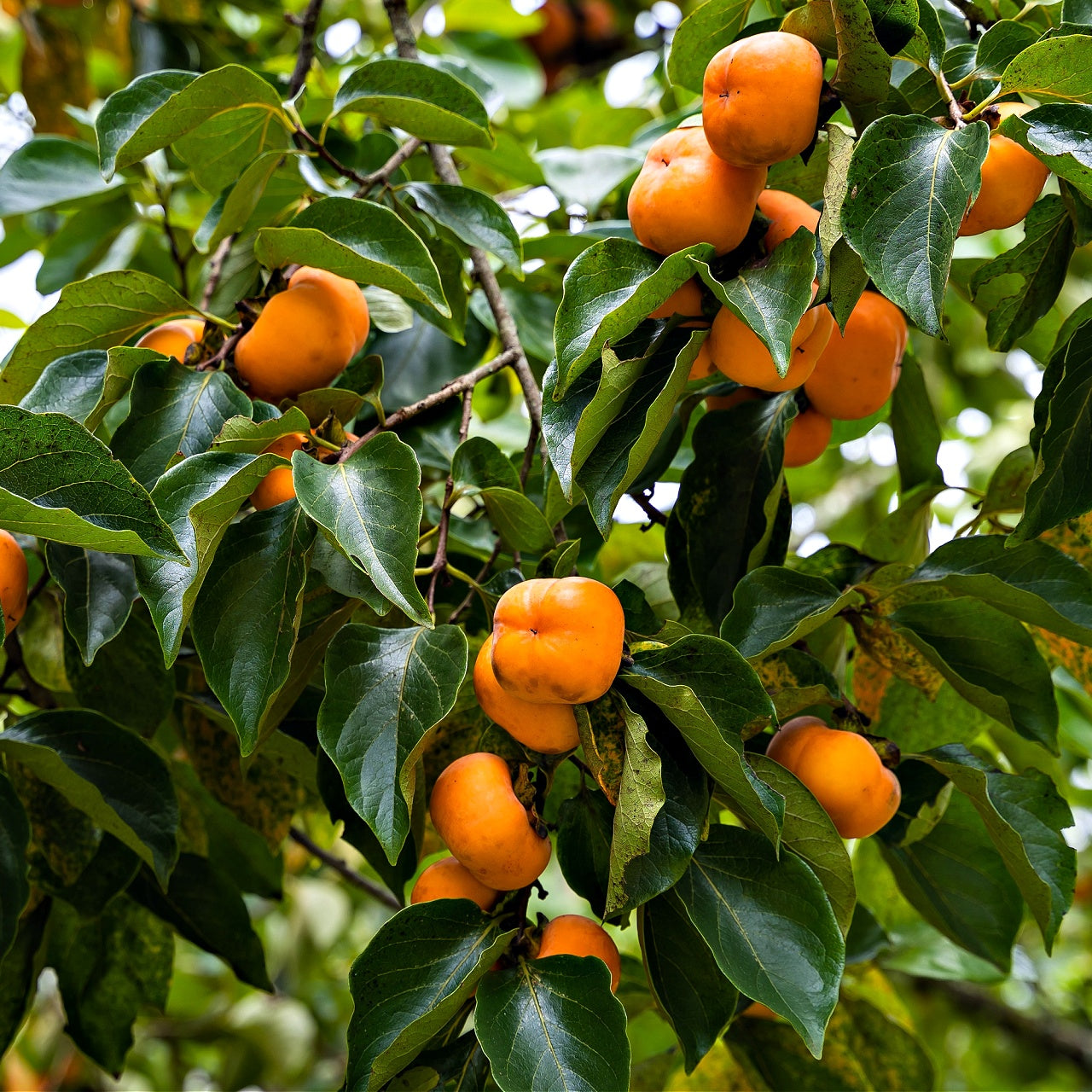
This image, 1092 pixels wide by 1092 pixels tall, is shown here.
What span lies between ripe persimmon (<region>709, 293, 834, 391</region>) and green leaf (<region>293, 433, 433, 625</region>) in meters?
0.24

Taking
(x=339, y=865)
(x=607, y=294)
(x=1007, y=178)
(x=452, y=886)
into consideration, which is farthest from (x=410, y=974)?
(x=339, y=865)

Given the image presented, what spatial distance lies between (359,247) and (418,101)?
191 mm

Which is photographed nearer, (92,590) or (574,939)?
(574,939)

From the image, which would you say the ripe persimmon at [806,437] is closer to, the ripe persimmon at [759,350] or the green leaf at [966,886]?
the ripe persimmon at [759,350]

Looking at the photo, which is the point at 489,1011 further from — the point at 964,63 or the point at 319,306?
the point at 964,63

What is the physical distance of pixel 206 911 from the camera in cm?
123

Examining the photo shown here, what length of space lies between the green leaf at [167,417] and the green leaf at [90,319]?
4.5 inches

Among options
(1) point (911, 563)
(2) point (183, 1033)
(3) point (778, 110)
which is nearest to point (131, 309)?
(3) point (778, 110)

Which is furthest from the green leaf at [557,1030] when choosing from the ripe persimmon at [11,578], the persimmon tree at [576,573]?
the ripe persimmon at [11,578]

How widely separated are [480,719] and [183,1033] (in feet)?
7.62

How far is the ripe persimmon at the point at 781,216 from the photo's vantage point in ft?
2.73

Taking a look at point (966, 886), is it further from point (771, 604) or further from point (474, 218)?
point (474, 218)

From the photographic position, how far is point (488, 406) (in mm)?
1810

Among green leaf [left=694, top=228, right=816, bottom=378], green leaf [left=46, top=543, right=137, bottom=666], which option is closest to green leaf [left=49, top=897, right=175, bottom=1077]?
green leaf [left=46, top=543, right=137, bottom=666]
